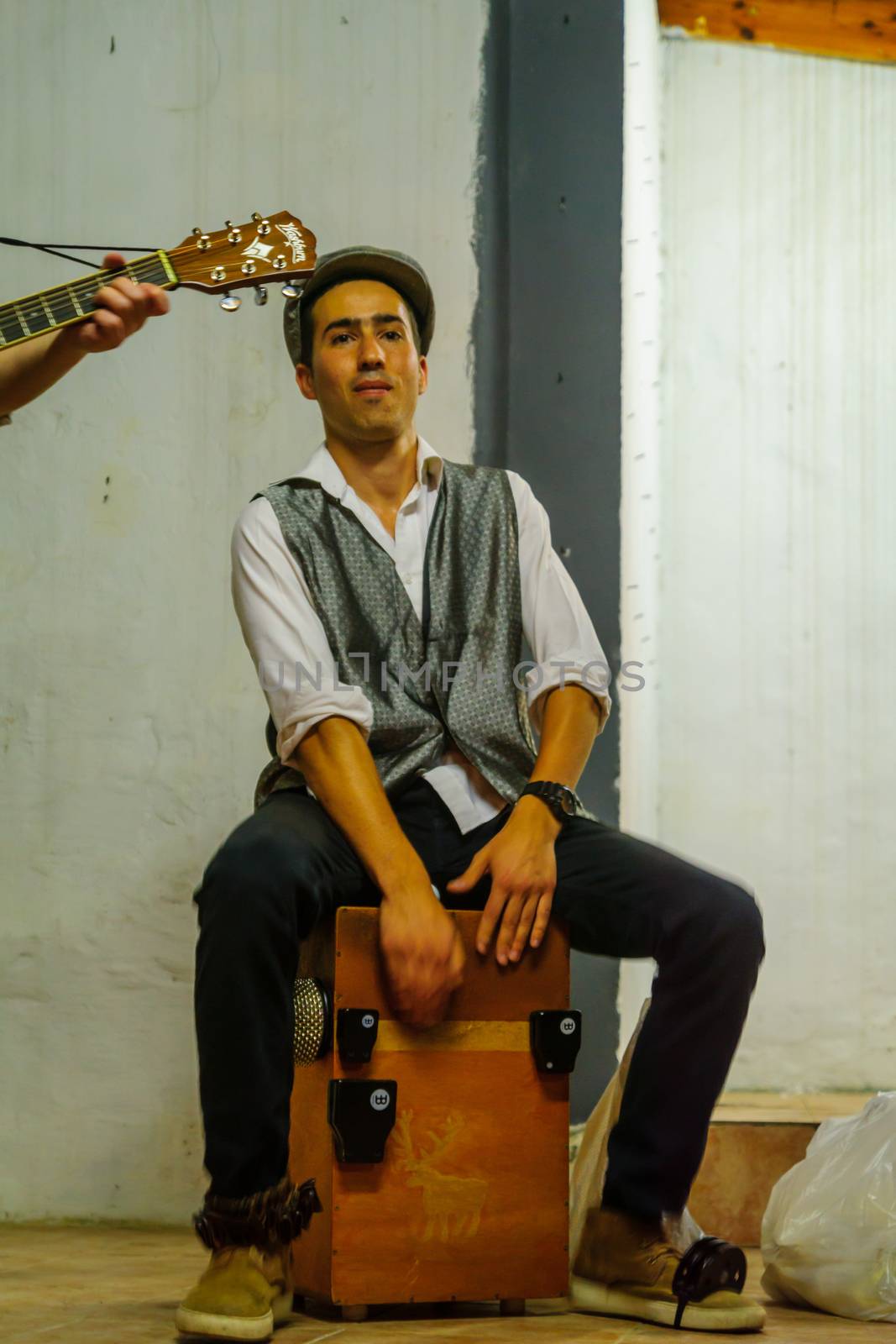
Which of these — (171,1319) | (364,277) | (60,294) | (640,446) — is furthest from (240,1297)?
(640,446)

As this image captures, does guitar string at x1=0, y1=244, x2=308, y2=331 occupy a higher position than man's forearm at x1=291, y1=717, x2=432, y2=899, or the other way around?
guitar string at x1=0, y1=244, x2=308, y2=331

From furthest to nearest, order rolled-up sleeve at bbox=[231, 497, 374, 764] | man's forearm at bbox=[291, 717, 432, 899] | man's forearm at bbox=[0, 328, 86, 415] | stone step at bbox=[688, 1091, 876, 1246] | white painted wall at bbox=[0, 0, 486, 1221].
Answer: white painted wall at bbox=[0, 0, 486, 1221] → stone step at bbox=[688, 1091, 876, 1246] → man's forearm at bbox=[0, 328, 86, 415] → rolled-up sleeve at bbox=[231, 497, 374, 764] → man's forearm at bbox=[291, 717, 432, 899]

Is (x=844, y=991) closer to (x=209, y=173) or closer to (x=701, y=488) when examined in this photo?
(x=701, y=488)

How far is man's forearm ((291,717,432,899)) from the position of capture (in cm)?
176

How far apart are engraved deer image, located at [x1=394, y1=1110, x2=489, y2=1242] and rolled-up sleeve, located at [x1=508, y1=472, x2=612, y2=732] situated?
2.11 ft

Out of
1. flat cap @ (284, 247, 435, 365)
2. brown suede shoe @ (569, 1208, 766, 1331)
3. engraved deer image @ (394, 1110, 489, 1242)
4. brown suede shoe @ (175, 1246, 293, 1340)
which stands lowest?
brown suede shoe @ (569, 1208, 766, 1331)

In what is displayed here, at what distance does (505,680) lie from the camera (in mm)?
2072

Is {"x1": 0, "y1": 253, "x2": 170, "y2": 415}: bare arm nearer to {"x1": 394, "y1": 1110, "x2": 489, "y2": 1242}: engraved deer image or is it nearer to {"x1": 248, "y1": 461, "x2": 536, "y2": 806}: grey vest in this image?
{"x1": 248, "y1": 461, "x2": 536, "y2": 806}: grey vest

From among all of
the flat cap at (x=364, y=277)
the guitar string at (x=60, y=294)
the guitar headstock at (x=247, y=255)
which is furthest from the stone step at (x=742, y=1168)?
the guitar string at (x=60, y=294)

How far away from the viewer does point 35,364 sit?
1.99 metres

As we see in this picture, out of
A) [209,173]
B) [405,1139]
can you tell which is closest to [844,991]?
[405,1139]

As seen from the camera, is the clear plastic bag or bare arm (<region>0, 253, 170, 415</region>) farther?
bare arm (<region>0, 253, 170, 415</region>)

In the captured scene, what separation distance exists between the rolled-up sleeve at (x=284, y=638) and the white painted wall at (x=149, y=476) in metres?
0.76

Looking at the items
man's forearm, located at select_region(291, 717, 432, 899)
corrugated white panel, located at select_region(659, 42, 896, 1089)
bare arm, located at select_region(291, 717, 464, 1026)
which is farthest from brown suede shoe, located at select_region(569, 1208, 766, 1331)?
corrugated white panel, located at select_region(659, 42, 896, 1089)
